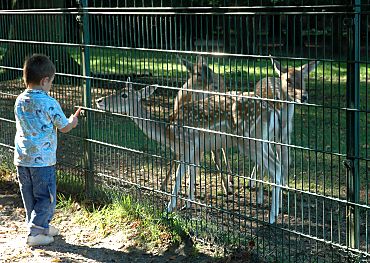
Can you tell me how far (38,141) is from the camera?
636 cm

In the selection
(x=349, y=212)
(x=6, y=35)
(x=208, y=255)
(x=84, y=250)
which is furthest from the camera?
(x=6, y=35)

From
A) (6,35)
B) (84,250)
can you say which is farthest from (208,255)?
(6,35)

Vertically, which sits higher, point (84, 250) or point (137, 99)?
point (137, 99)

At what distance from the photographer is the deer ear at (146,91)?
6.58 meters

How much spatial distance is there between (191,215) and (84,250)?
3.33 ft

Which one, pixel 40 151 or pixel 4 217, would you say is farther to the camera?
pixel 4 217

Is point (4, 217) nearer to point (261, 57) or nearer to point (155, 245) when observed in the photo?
point (155, 245)

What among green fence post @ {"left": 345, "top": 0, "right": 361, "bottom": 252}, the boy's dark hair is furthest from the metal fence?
the boy's dark hair

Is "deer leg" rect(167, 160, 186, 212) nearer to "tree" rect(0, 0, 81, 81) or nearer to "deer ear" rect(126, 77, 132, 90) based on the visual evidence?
"deer ear" rect(126, 77, 132, 90)

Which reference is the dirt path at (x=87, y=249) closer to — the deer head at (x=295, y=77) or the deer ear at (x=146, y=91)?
the deer ear at (x=146, y=91)

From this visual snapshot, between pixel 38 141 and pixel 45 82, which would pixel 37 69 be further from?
pixel 38 141

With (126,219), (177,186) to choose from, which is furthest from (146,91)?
(126,219)

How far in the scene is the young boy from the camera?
20.8 feet

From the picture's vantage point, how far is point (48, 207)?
6535mm
